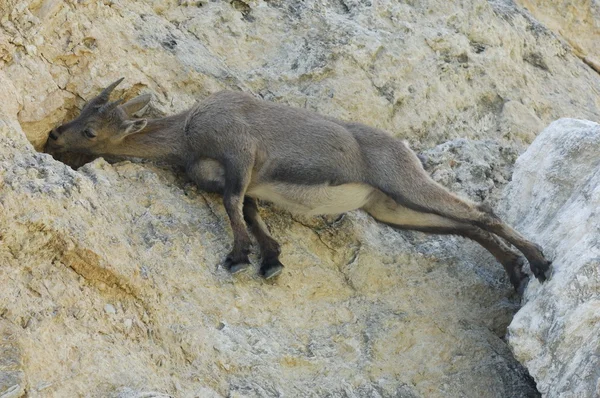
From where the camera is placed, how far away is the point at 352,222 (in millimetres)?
8617

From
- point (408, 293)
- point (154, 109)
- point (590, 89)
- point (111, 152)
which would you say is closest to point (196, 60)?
point (154, 109)

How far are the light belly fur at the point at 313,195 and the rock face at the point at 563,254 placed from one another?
4.99 ft

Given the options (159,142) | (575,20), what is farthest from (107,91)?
(575,20)

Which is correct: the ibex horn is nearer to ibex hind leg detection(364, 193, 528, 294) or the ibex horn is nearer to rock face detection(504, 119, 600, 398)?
ibex hind leg detection(364, 193, 528, 294)

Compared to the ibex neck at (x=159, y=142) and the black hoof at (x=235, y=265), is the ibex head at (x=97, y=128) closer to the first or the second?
the ibex neck at (x=159, y=142)

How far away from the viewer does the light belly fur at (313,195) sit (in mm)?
8227

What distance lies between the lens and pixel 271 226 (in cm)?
840

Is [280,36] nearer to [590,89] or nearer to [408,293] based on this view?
[408,293]

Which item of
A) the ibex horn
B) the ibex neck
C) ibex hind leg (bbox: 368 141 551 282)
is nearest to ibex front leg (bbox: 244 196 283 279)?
the ibex neck

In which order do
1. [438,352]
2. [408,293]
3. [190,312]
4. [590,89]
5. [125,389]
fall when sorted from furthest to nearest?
1. [590,89]
2. [408,293]
3. [438,352]
4. [190,312]
5. [125,389]

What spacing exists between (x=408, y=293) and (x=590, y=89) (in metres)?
5.20

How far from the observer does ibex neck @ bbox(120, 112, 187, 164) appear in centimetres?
848

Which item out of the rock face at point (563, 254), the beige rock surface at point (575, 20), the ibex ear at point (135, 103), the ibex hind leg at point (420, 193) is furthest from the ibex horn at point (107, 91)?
the beige rock surface at point (575, 20)

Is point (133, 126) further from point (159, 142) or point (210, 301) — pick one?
point (210, 301)
